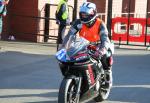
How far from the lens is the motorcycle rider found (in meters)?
8.15

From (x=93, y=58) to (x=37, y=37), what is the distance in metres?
10.8

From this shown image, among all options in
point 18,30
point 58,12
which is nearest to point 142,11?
point 18,30

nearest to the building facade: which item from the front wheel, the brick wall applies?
the brick wall

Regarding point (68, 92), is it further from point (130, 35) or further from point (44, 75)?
point (130, 35)

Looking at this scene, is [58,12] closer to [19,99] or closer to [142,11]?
[19,99]

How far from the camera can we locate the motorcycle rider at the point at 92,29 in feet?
26.7

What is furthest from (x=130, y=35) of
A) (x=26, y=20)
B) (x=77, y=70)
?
(x=77, y=70)

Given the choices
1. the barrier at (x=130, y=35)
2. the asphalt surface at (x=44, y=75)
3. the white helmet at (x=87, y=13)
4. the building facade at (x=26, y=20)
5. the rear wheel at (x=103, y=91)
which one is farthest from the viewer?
the barrier at (x=130, y=35)

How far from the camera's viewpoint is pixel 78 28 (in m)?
8.38

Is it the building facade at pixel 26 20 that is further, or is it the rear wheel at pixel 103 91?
the building facade at pixel 26 20

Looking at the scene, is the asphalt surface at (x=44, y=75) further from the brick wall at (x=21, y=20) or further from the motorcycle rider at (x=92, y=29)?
the brick wall at (x=21, y=20)

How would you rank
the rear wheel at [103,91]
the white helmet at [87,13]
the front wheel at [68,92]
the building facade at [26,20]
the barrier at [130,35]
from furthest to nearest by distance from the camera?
the barrier at [130,35] < the building facade at [26,20] < the rear wheel at [103,91] < the white helmet at [87,13] < the front wheel at [68,92]

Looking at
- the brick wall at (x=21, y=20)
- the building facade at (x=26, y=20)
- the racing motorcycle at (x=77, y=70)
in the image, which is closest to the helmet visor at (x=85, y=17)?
the racing motorcycle at (x=77, y=70)

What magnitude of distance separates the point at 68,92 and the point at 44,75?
392cm
